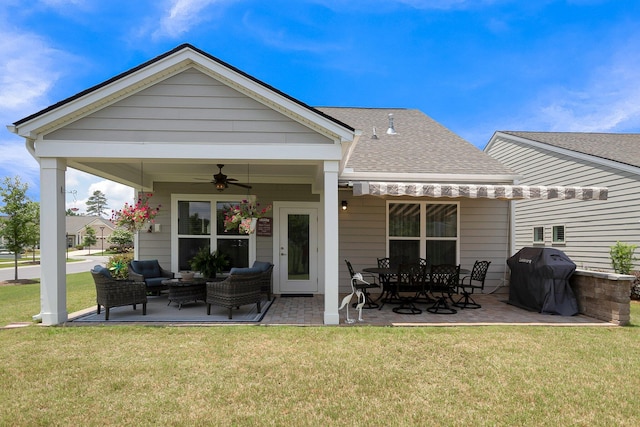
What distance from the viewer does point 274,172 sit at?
29.3 ft

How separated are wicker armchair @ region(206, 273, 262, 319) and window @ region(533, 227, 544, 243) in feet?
41.6

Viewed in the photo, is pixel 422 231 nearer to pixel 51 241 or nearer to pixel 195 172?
pixel 195 172

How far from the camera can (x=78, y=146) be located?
5992 millimetres

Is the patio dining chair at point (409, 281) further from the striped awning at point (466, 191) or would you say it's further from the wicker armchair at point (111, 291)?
the wicker armchair at point (111, 291)

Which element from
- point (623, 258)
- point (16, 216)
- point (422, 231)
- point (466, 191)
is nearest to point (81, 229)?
point (16, 216)

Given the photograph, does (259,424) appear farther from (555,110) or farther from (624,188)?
(555,110)

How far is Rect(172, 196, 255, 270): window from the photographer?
9.56 metres

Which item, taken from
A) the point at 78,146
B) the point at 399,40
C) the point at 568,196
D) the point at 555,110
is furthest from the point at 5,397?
the point at 555,110

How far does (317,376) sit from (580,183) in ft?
40.3

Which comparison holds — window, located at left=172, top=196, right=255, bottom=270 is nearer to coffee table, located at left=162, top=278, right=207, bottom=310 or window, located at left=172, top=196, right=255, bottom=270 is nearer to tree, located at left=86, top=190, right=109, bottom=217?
coffee table, located at left=162, top=278, right=207, bottom=310

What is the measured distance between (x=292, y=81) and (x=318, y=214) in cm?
1087

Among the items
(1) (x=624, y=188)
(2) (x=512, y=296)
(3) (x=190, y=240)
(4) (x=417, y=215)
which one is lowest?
(2) (x=512, y=296)

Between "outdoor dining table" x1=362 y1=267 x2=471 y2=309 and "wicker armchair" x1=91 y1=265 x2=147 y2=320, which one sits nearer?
"wicker armchair" x1=91 y1=265 x2=147 y2=320

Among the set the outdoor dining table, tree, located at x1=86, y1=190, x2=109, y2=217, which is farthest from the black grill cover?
tree, located at x1=86, y1=190, x2=109, y2=217
